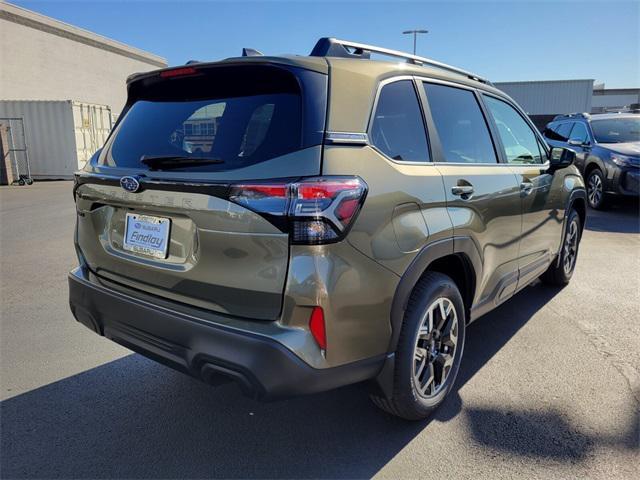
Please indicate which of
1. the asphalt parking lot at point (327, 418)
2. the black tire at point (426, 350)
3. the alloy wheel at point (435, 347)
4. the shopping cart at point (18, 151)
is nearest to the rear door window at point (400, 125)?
the black tire at point (426, 350)

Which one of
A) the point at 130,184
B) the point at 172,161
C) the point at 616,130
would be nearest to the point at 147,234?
the point at 130,184

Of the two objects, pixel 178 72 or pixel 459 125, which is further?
pixel 459 125

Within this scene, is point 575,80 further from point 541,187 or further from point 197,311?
point 197,311

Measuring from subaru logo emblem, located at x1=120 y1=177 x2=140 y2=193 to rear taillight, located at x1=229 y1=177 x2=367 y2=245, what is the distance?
23.5 inches

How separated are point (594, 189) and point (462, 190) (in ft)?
28.4

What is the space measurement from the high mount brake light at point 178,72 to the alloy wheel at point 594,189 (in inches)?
372

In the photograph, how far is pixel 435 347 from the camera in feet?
9.00

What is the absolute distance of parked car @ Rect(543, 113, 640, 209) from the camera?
352 inches

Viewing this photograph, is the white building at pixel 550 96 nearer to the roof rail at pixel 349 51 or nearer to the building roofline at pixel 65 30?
the building roofline at pixel 65 30

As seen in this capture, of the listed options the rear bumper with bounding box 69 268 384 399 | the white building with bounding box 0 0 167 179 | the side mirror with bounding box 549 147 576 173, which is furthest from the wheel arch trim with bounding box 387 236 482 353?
the white building with bounding box 0 0 167 179

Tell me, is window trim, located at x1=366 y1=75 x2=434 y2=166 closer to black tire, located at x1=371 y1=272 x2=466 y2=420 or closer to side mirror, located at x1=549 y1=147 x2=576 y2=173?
black tire, located at x1=371 y1=272 x2=466 y2=420

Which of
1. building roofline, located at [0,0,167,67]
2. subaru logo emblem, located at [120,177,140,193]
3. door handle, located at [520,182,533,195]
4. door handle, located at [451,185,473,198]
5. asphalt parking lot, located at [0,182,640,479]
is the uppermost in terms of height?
building roofline, located at [0,0,167,67]

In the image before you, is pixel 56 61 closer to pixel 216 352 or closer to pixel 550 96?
pixel 216 352

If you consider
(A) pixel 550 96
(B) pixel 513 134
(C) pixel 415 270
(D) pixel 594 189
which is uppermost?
(A) pixel 550 96
